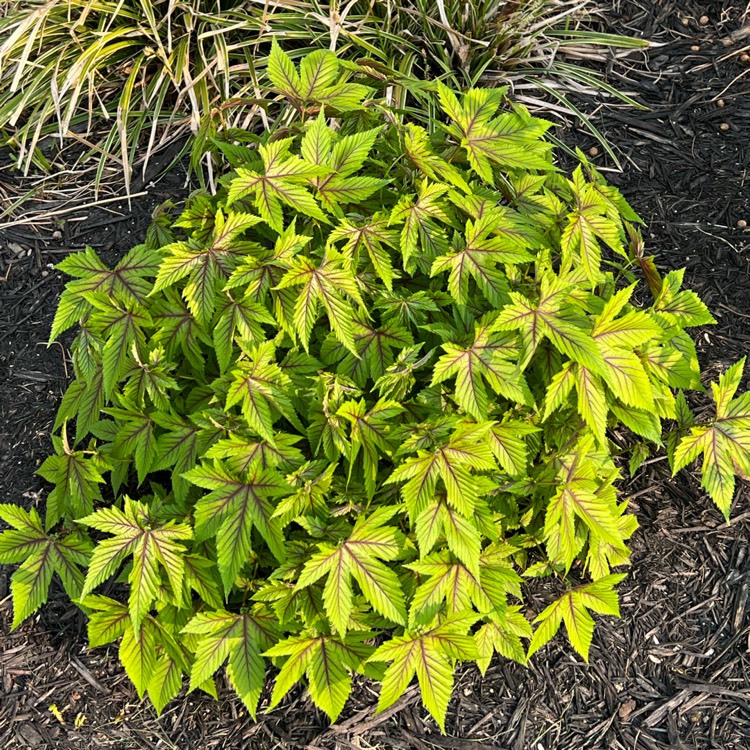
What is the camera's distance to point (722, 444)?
189 cm

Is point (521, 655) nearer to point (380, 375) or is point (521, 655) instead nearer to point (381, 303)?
point (380, 375)

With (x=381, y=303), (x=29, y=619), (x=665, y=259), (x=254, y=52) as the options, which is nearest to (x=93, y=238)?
(x=254, y=52)

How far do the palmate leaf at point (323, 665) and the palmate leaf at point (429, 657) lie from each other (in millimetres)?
88

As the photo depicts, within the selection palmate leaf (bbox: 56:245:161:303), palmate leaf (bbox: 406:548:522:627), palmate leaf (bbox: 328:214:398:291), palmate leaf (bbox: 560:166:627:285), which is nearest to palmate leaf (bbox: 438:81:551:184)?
palmate leaf (bbox: 560:166:627:285)

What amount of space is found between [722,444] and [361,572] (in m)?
0.93

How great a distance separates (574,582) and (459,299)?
1.04m

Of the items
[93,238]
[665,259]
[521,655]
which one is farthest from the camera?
[93,238]

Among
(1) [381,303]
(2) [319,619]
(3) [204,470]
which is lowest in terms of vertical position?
(2) [319,619]

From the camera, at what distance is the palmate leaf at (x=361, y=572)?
5.28 feet

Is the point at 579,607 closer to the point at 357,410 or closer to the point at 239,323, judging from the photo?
the point at 357,410

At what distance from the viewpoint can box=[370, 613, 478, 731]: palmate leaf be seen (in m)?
1.74

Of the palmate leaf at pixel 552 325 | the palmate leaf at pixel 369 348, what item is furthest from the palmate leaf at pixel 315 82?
the palmate leaf at pixel 552 325

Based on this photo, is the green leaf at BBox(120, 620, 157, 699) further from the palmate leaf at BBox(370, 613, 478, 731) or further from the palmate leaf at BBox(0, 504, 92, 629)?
the palmate leaf at BBox(370, 613, 478, 731)

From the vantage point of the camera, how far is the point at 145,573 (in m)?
1.65
